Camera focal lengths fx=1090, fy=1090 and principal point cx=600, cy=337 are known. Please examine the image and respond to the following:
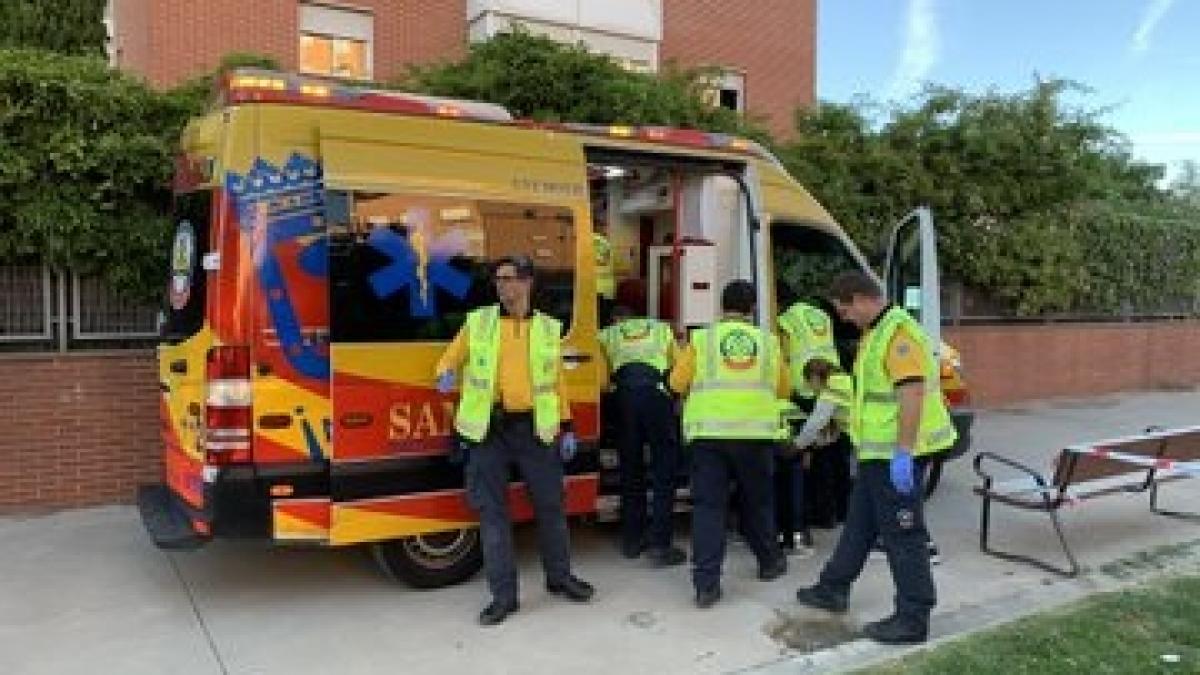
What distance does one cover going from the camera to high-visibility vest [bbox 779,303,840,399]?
6.80 metres

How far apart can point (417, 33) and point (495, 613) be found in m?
10.2

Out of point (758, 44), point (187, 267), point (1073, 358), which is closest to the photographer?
point (187, 267)

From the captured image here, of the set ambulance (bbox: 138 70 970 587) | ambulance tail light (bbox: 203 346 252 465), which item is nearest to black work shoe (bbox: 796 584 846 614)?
ambulance (bbox: 138 70 970 587)

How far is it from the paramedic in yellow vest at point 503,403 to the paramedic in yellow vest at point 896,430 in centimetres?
150

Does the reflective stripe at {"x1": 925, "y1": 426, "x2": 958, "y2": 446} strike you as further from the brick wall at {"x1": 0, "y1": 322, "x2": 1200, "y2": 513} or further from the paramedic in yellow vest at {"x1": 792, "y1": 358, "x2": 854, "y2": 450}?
the brick wall at {"x1": 0, "y1": 322, "x2": 1200, "y2": 513}

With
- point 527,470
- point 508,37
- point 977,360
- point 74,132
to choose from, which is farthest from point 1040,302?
point 74,132

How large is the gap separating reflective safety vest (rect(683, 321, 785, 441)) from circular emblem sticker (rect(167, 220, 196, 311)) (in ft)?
8.75

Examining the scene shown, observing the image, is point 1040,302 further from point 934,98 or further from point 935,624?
point 935,624

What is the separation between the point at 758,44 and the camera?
16.9 meters

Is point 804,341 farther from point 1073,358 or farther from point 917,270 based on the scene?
point 1073,358

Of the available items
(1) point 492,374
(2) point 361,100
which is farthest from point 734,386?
(2) point 361,100

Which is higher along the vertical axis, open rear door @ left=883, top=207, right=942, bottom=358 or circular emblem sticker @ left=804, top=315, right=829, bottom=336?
open rear door @ left=883, top=207, right=942, bottom=358

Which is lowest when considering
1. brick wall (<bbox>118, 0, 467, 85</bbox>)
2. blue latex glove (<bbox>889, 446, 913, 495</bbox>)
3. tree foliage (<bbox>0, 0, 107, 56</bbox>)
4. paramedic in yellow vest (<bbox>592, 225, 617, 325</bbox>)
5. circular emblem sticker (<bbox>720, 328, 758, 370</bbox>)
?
blue latex glove (<bbox>889, 446, 913, 495</bbox>)

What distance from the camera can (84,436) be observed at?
25.0 feet
